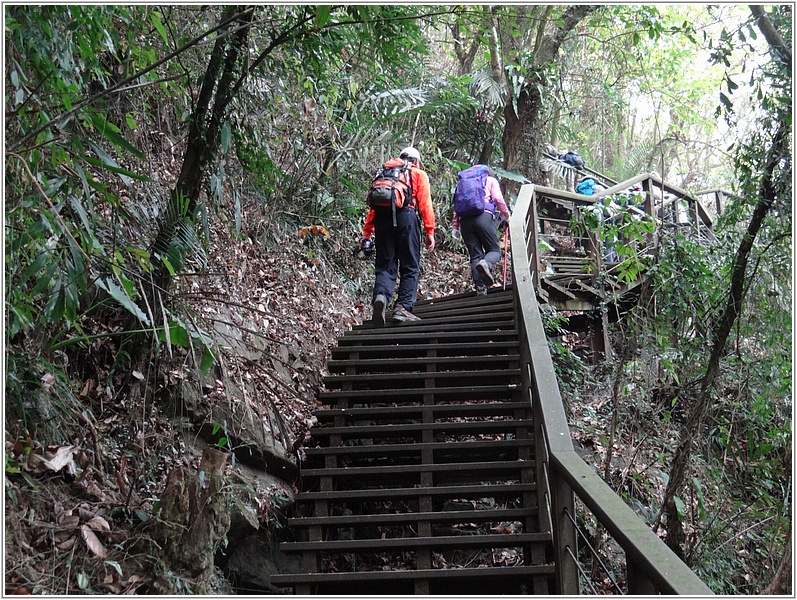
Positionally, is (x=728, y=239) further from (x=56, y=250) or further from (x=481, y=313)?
(x=56, y=250)

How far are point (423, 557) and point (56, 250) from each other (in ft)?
8.53

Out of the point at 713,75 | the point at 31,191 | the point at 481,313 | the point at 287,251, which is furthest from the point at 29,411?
the point at 713,75

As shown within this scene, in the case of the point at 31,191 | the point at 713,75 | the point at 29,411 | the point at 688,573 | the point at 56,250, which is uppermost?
the point at 713,75

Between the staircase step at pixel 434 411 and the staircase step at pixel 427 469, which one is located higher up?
the staircase step at pixel 434 411

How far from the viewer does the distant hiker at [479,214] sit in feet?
23.7

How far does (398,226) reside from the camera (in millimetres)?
6348

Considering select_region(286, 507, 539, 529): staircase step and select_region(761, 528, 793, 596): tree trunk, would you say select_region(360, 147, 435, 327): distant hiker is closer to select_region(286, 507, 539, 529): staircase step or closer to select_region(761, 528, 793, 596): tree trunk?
select_region(286, 507, 539, 529): staircase step

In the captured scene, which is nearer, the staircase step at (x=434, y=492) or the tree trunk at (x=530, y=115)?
the staircase step at (x=434, y=492)

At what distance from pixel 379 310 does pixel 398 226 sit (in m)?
0.83

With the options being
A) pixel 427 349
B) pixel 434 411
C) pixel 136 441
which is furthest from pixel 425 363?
pixel 136 441

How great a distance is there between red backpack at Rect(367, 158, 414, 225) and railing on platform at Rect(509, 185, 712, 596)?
1.25 meters

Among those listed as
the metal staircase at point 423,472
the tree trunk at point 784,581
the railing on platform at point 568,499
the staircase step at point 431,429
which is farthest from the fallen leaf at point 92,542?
the tree trunk at point 784,581

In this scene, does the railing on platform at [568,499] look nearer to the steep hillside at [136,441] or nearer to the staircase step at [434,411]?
the staircase step at [434,411]

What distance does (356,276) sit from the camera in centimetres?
923
